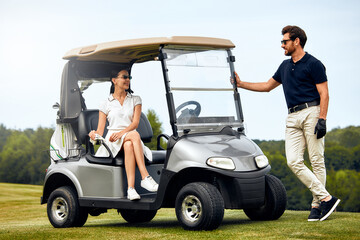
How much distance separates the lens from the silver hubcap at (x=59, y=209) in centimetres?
790

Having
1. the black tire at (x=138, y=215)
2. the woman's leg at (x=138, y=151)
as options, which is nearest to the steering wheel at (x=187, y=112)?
the woman's leg at (x=138, y=151)

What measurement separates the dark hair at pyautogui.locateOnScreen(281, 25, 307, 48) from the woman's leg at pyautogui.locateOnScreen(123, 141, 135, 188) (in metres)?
2.28

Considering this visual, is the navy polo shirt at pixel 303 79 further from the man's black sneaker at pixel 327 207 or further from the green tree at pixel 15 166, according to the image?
the green tree at pixel 15 166

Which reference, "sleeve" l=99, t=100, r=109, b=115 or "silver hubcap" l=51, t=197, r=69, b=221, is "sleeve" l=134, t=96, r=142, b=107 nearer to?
"sleeve" l=99, t=100, r=109, b=115

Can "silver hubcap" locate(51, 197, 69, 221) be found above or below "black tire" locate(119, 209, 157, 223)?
above

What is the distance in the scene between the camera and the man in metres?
6.84

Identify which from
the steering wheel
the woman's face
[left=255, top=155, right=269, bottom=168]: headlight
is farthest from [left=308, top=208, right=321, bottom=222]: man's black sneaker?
the woman's face

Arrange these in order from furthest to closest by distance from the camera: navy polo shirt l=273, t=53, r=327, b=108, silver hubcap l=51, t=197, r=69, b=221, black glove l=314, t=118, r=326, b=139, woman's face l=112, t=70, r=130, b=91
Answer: silver hubcap l=51, t=197, r=69, b=221
woman's face l=112, t=70, r=130, b=91
navy polo shirt l=273, t=53, r=327, b=108
black glove l=314, t=118, r=326, b=139

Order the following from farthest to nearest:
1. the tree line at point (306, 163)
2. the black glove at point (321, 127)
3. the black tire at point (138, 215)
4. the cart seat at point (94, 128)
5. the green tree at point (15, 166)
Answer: the green tree at point (15, 166) → the tree line at point (306, 163) → the black tire at point (138, 215) → the cart seat at point (94, 128) → the black glove at point (321, 127)

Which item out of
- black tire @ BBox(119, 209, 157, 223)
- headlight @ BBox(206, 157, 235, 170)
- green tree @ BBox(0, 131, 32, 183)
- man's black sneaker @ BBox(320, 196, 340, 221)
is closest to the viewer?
headlight @ BBox(206, 157, 235, 170)

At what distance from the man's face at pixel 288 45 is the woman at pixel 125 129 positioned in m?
1.88

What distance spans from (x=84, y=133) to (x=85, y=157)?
1.10 feet

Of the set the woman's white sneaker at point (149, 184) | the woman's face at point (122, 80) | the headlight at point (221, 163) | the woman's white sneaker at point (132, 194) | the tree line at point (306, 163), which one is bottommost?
the tree line at point (306, 163)

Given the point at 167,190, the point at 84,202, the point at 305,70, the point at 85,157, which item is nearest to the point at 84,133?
the point at 85,157
